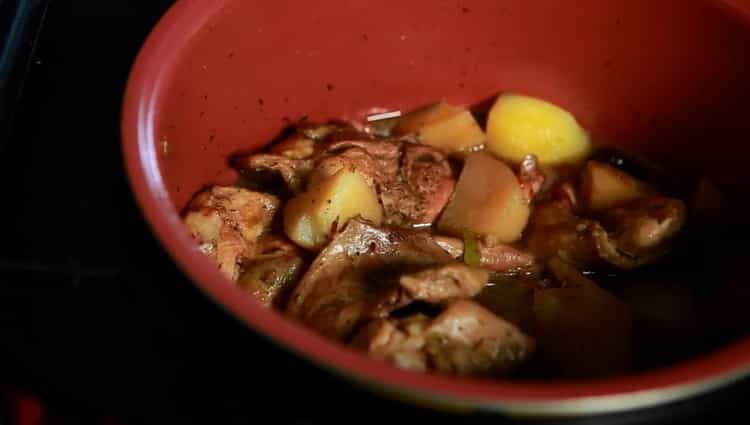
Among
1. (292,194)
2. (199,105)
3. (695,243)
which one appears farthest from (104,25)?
(695,243)

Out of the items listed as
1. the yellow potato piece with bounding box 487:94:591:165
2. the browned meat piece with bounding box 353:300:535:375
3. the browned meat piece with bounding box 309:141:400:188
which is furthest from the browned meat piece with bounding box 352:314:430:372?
the yellow potato piece with bounding box 487:94:591:165

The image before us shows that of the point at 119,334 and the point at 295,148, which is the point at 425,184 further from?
the point at 119,334

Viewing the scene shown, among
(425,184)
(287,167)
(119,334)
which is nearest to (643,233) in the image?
→ (425,184)

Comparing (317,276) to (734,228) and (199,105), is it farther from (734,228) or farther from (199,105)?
(734,228)

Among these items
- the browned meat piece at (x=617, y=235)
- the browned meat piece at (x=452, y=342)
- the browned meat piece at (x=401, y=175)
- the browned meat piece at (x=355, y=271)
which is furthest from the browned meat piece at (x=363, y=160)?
the browned meat piece at (x=452, y=342)

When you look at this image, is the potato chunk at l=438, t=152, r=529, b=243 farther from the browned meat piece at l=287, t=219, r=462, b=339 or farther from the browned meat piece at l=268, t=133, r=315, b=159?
the browned meat piece at l=268, t=133, r=315, b=159

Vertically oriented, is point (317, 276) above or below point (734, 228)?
below
